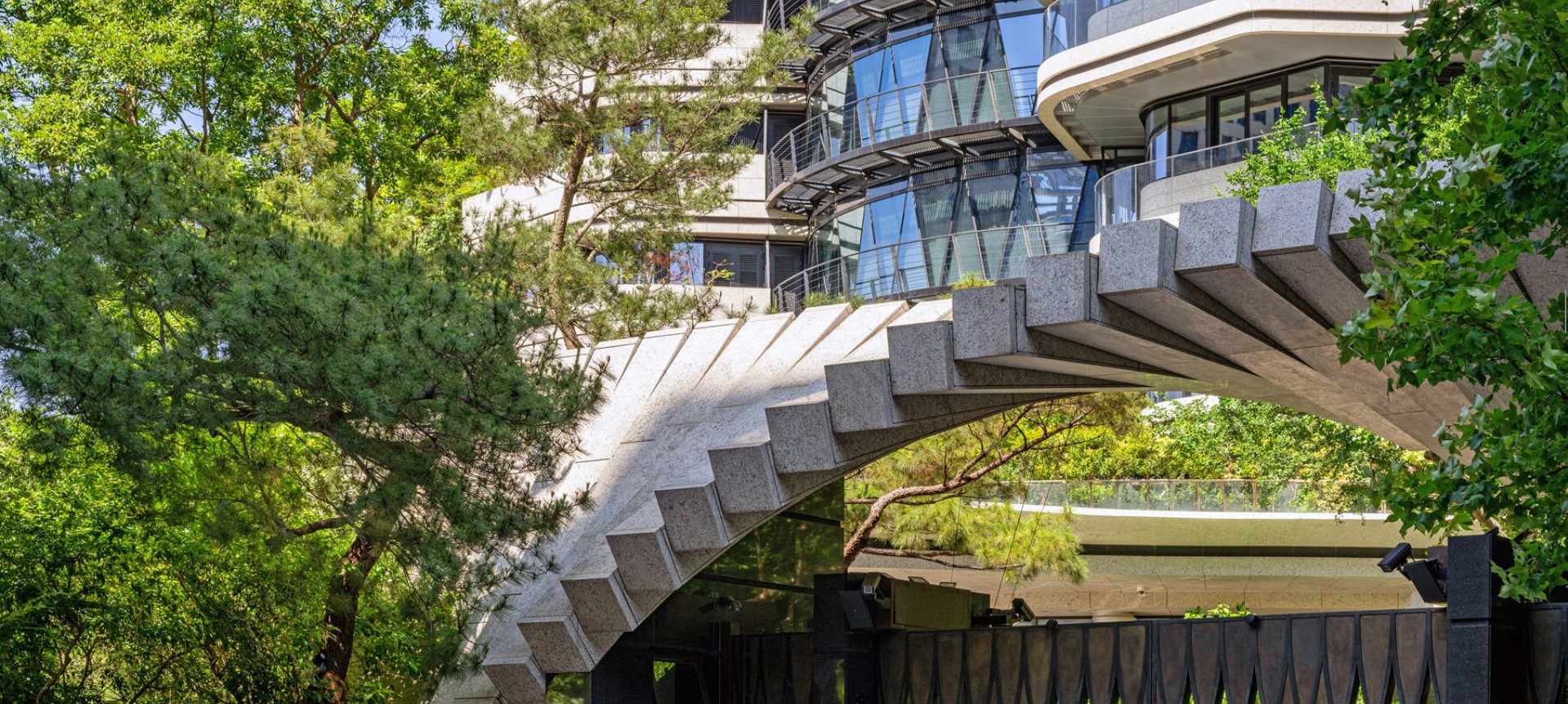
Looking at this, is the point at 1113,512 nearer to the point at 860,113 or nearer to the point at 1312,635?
the point at 860,113

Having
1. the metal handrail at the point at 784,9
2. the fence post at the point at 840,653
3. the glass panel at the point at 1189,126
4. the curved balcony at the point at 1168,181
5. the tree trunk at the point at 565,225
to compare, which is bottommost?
the fence post at the point at 840,653

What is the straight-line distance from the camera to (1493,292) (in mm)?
6434

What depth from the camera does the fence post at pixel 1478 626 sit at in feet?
28.0

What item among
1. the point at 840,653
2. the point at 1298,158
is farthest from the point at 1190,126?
the point at 840,653

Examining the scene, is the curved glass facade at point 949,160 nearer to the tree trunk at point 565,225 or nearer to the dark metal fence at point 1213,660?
the tree trunk at point 565,225

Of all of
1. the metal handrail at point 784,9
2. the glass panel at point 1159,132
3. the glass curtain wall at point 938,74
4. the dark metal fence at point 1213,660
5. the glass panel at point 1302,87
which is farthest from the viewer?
the metal handrail at point 784,9

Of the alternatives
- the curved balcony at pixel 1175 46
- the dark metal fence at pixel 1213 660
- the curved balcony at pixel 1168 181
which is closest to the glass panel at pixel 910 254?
the curved balcony at pixel 1175 46

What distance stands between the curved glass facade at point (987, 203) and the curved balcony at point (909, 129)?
415 millimetres

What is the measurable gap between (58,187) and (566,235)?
11.6 metres

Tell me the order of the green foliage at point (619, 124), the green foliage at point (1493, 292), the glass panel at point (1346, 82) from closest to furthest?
the green foliage at point (1493, 292) < the green foliage at point (619, 124) < the glass panel at point (1346, 82)

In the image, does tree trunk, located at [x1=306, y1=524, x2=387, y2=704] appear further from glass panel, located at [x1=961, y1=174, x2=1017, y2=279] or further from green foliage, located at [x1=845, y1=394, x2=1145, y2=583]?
glass panel, located at [x1=961, y1=174, x2=1017, y2=279]

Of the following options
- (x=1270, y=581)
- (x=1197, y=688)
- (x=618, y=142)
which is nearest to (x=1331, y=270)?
(x=1197, y=688)

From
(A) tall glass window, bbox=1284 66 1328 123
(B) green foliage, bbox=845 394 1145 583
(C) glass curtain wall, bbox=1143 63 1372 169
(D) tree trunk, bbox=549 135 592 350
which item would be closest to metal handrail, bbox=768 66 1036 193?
(C) glass curtain wall, bbox=1143 63 1372 169

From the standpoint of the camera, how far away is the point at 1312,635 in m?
10.3
